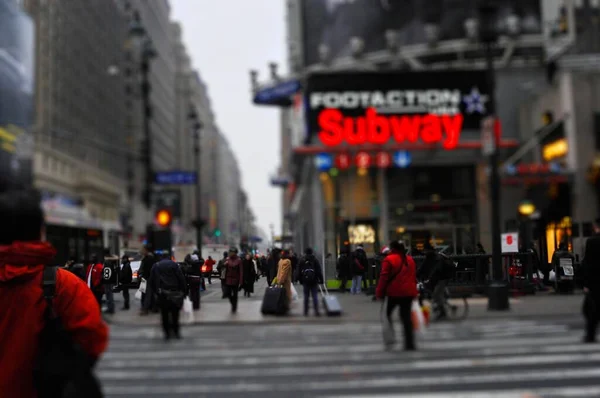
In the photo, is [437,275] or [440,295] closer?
[437,275]

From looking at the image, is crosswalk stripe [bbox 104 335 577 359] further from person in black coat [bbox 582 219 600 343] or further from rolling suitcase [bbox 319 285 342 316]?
rolling suitcase [bbox 319 285 342 316]

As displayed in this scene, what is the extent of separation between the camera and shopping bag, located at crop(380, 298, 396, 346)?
990 cm

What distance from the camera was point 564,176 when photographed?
40656mm

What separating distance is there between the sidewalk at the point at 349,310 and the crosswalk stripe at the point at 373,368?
1.79 ft

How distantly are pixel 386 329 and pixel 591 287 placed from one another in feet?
8.51

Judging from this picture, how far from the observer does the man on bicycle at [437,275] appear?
935 cm

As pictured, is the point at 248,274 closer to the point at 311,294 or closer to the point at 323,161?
the point at 311,294

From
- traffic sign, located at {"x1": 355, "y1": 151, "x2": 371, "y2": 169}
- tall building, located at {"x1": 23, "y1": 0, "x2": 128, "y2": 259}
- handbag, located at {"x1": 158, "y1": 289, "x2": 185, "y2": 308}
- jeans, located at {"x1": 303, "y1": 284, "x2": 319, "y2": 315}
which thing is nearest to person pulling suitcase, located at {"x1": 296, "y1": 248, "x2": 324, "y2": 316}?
jeans, located at {"x1": 303, "y1": 284, "x2": 319, "y2": 315}

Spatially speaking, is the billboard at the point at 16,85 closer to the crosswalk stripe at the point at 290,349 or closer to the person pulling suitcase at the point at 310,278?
the crosswalk stripe at the point at 290,349

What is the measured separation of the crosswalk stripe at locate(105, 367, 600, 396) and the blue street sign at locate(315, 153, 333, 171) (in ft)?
98.8

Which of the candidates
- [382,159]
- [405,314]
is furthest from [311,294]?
[382,159]

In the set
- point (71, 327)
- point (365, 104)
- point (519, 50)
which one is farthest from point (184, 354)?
point (519, 50)

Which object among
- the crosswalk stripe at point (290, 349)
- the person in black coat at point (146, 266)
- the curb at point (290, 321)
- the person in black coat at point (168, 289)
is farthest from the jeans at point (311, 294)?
the person in black coat at point (146, 266)

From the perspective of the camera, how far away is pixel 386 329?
1005cm
